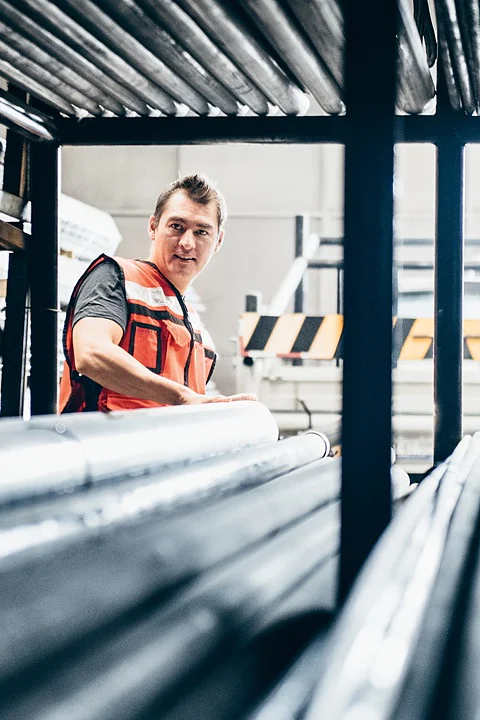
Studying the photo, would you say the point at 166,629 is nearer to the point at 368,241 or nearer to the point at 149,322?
the point at 368,241

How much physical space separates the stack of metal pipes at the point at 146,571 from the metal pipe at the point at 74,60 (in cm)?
76

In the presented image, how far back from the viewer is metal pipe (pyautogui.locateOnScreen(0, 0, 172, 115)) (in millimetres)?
1490

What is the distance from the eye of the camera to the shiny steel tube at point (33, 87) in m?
1.70

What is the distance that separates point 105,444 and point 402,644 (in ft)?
1.93

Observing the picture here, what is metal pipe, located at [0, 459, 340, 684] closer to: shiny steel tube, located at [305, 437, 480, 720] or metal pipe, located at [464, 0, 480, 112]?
shiny steel tube, located at [305, 437, 480, 720]

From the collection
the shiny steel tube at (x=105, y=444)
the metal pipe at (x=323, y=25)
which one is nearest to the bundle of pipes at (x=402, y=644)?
the shiny steel tube at (x=105, y=444)

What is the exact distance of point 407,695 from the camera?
532mm

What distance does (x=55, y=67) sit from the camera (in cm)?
170

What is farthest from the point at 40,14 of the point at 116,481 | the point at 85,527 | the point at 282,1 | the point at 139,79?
the point at 85,527

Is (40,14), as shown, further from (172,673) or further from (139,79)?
(172,673)

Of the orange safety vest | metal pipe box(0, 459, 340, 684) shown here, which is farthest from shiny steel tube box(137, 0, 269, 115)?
metal pipe box(0, 459, 340, 684)

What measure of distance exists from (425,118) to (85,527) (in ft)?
4.78

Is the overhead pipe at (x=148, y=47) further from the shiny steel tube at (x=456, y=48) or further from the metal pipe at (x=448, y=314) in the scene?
the metal pipe at (x=448, y=314)

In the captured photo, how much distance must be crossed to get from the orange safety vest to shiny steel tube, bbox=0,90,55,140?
12.4 inches
